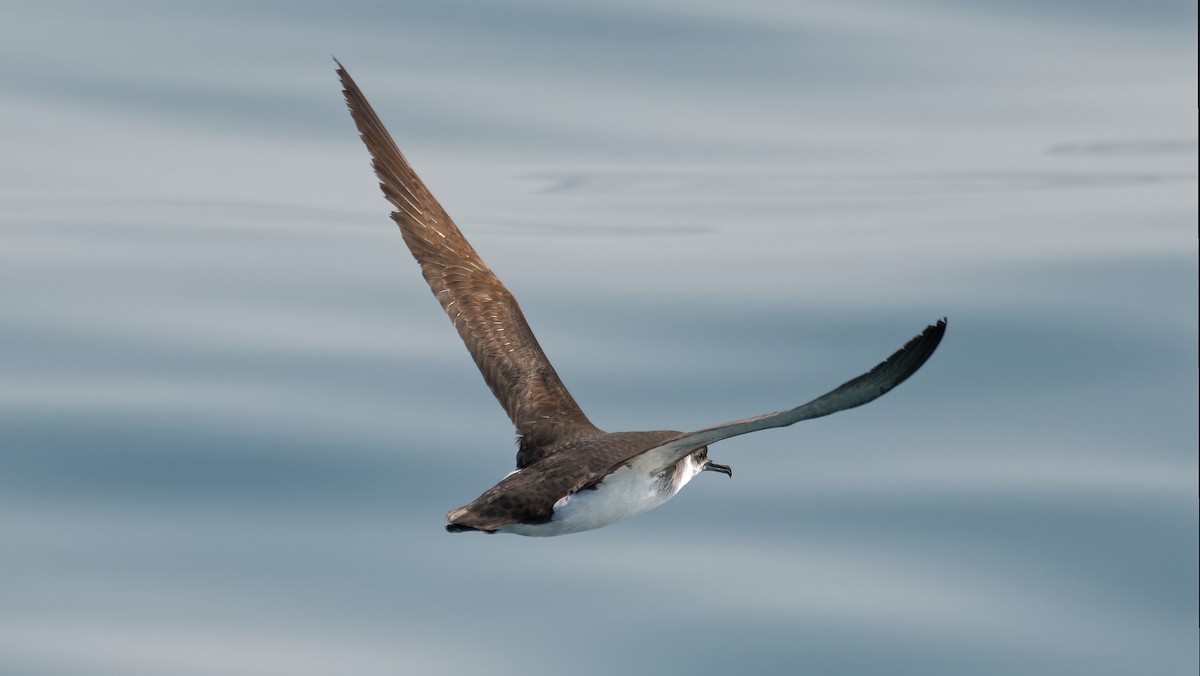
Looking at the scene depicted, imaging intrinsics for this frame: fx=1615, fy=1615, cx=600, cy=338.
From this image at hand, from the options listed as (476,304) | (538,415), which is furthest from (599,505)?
(476,304)

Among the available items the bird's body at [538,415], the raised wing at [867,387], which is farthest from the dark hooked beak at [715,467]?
the raised wing at [867,387]

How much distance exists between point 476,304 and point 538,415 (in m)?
1.16

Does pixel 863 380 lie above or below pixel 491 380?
below

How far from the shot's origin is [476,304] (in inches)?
427

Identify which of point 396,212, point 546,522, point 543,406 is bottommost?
point 546,522

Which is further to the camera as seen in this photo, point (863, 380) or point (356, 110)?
point (356, 110)

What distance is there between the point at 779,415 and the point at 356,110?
204 inches

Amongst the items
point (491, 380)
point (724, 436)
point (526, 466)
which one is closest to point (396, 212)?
point (491, 380)

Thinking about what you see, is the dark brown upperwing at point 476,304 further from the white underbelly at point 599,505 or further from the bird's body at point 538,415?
the white underbelly at point 599,505

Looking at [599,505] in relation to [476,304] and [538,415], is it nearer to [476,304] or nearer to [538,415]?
[538,415]

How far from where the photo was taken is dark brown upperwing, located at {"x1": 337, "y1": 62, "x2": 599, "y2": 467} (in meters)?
10.1

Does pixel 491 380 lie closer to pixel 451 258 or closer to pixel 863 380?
pixel 451 258

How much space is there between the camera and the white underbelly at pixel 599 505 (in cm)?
855

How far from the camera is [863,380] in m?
6.53
